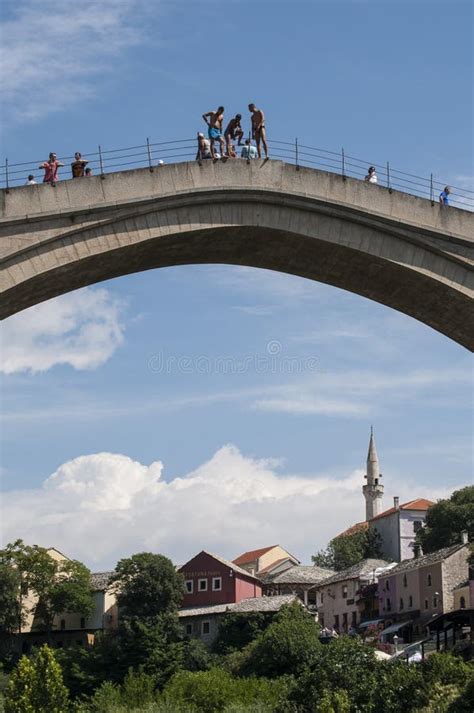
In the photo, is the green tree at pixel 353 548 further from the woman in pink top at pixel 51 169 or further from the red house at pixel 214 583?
the woman in pink top at pixel 51 169

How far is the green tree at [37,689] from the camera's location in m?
47.3

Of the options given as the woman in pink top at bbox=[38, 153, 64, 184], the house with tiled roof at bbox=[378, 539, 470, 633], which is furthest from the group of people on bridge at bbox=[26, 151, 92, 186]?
the house with tiled roof at bbox=[378, 539, 470, 633]

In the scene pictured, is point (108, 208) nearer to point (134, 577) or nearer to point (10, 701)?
point (10, 701)

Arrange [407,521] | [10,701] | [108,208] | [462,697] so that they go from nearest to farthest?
[108,208]
[462,697]
[10,701]
[407,521]

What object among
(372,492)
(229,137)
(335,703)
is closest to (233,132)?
(229,137)

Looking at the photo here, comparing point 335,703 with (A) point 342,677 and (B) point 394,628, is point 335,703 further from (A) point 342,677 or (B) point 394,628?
(B) point 394,628

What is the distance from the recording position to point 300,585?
8412cm

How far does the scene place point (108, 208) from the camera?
19.3 metres

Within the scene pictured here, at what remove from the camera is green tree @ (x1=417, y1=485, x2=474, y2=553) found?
82.7m

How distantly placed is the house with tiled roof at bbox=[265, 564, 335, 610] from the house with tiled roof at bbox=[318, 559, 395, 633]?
4.64 ft

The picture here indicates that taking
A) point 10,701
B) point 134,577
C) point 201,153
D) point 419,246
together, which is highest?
point 201,153

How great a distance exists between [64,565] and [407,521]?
92.0 ft

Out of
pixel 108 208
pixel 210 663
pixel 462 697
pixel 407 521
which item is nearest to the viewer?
pixel 108 208

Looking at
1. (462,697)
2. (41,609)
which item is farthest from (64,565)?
(462,697)
